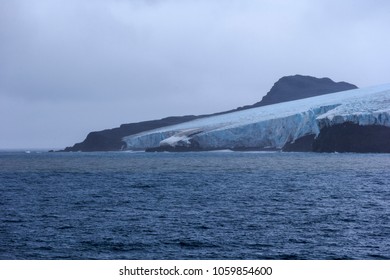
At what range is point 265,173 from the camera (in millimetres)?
32906

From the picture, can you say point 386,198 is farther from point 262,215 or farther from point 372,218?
point 262,215

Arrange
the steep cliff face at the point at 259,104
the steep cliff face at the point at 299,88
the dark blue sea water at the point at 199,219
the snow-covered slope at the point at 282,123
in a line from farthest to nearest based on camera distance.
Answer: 1. the steep cliff face at the point at 299,88
2. the steep cliff face at the point at 259,104
3. the snow-covered slope at the point at 282,123
4. the dark blue sea water at the point at 199,219

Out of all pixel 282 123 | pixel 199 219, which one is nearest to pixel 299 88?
pixel 282 123

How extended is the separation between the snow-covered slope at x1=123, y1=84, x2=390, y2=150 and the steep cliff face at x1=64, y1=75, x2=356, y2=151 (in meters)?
18.4

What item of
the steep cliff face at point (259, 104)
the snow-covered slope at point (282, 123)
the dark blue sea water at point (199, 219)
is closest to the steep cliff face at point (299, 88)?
the steep cliff face at point (259, 104)

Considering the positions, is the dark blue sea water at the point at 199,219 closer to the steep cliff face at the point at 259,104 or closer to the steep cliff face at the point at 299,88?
the steep cliff face at the point at 259,104

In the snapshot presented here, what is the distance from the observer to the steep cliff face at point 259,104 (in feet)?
291

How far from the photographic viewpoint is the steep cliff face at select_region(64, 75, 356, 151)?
291 feet

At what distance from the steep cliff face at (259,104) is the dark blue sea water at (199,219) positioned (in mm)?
59538

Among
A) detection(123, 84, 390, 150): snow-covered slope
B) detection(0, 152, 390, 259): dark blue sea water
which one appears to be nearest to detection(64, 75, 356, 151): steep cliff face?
detection(123, 84, 390, 150): snow-covered slope

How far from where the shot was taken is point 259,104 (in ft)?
313

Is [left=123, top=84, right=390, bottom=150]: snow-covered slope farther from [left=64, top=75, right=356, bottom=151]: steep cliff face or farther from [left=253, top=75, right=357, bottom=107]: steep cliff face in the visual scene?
[left=253, top=75, right=357, bottom=107]: steep cliff face

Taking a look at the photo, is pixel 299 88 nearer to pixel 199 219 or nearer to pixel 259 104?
pixel 259 104
